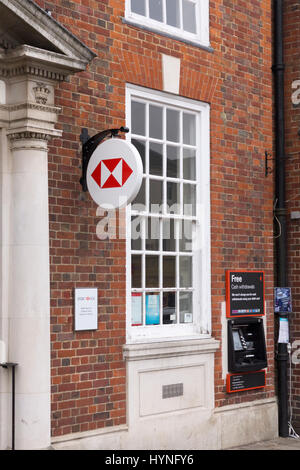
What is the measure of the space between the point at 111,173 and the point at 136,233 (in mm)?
1371

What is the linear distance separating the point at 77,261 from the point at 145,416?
184 cm

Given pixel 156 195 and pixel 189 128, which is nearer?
pixel 156 195

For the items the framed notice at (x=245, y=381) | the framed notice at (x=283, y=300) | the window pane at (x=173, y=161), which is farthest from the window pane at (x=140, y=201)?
the framed notice at (x=283, y=300)

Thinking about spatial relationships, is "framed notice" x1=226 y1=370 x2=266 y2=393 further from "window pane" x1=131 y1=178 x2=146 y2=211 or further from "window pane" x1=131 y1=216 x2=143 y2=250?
"window pane" x1=131 y1=178 x2=146 y2=211

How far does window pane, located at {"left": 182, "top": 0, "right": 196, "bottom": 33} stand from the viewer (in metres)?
8.68

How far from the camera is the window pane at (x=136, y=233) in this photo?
25.7ft

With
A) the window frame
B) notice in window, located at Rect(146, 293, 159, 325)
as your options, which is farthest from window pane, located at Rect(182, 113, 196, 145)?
notice in window, located at Rect(146, 293, 159, 325)

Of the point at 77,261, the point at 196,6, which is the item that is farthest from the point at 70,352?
the point at 196,6

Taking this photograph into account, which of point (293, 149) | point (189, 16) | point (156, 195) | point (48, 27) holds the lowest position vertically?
point (156, 195)

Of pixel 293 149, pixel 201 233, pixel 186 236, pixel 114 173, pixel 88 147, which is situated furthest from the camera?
pixel 293 149

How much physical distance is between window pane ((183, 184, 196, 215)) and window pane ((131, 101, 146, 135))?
37.0 inches

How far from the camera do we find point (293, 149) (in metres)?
9.86

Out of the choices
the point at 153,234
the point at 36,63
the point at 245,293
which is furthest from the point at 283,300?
the point at 36,63

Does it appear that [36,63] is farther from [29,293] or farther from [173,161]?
[173,161]
